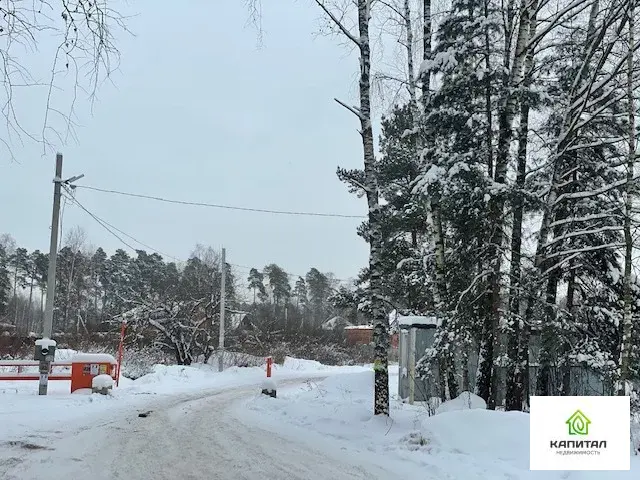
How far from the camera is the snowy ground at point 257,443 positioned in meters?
6.19

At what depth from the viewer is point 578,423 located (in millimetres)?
6215

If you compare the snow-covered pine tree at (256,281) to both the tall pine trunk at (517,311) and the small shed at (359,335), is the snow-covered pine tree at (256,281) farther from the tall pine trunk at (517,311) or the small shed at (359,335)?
the tall pine trunk at (517,311)

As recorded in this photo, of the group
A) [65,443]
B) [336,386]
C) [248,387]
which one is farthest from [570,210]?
[248,387]

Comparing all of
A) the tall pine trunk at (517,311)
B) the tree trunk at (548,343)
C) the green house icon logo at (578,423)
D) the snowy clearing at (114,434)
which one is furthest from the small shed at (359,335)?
the green house icon logo at (578,423)

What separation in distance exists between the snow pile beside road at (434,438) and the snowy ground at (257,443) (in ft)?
0.05

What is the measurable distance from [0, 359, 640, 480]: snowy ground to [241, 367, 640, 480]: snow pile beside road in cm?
1

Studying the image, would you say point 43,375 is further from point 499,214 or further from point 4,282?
point 4,282

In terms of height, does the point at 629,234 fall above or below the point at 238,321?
above

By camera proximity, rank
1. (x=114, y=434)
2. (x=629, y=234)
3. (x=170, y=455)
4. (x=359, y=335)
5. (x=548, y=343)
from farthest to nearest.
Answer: (x=359, y=335) < (x=548, y=343) < (x=114, y=434) < (x=629, y=234) < (x=170, y=455)

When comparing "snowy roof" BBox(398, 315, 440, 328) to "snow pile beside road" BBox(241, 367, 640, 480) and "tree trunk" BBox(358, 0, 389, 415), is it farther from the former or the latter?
"tree trunk" BBox(358, 0, 389, 415)

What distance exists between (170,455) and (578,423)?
16.3 ft

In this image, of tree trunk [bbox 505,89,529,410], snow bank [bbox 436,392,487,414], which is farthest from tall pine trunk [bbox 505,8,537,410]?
snow bank [bbox 436,392,487,414]

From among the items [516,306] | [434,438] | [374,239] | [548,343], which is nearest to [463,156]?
[374,239]

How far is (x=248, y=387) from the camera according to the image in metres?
20.2
